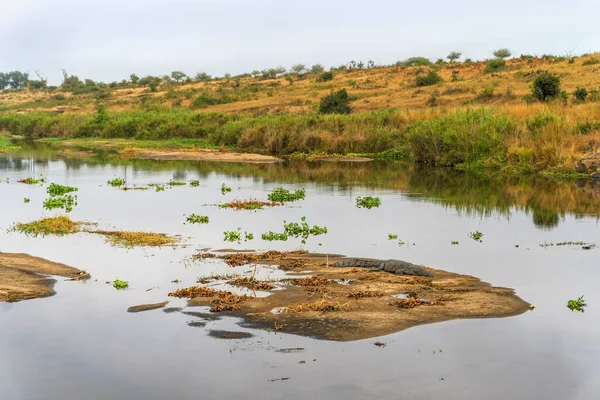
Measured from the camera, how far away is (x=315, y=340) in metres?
8.75

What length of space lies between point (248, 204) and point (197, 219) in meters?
2.71

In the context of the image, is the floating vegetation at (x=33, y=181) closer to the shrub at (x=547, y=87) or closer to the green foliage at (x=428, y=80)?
the shrub at (x=547, y=87)


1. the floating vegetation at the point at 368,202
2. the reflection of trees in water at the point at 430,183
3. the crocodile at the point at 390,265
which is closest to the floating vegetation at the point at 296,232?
the crocodile at the point at 390,265

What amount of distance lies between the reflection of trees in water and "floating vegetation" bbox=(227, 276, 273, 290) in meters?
8.45

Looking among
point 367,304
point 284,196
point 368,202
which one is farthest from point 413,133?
point 367,304

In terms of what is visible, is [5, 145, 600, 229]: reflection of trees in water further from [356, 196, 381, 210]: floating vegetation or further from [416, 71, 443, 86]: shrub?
[416, 71, 443, 86]: shrub

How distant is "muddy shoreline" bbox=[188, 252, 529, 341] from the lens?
362 inches

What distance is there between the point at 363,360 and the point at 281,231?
8117 mm

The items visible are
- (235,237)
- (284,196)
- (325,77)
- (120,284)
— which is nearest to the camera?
(120,284)

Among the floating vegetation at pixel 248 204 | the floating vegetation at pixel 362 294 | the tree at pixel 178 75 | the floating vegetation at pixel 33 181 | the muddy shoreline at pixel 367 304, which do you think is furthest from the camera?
the tree at pixel 178 75

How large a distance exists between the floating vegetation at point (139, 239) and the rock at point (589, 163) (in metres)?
17.3

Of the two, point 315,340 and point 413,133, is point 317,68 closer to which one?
point 413,133

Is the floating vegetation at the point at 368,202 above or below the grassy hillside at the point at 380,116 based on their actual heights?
below

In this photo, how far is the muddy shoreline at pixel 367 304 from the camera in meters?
9.20
